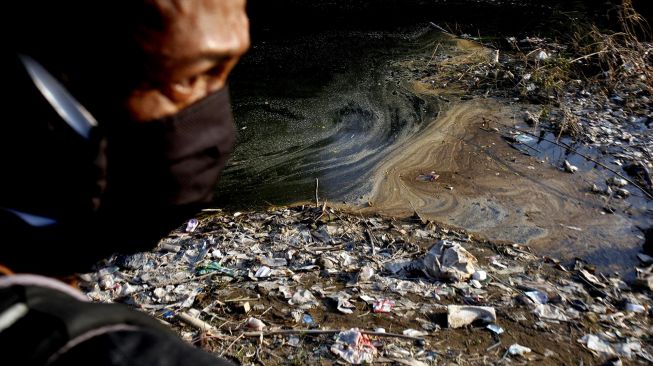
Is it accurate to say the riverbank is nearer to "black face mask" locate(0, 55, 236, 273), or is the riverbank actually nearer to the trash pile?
the trash pile

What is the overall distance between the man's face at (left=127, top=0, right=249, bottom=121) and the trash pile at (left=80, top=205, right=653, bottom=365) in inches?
65.5

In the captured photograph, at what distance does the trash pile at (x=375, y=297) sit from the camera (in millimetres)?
2266

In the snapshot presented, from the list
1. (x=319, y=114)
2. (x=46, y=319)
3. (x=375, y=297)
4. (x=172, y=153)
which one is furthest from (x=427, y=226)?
(x=46, y=319)

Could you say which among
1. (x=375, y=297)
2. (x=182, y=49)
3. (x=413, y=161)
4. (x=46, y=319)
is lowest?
(x=413, y=161)

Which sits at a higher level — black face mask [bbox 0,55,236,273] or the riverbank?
black face mask [bbox 0,55,236,273]

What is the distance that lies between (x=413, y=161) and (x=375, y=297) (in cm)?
195

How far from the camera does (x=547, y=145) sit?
4383 millimetres

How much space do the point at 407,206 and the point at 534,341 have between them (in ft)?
4.83

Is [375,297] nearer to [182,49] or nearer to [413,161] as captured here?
[413,161]

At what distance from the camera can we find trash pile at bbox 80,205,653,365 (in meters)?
2.27

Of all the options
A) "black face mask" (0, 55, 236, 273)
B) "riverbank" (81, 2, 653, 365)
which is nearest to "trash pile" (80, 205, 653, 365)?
"riverbank" (81, 2, 653, 365)

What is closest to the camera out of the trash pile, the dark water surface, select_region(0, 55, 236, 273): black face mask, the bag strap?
the bag strap

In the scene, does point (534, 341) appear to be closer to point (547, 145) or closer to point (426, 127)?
point (547, 145)

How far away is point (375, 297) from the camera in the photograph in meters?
2.58
